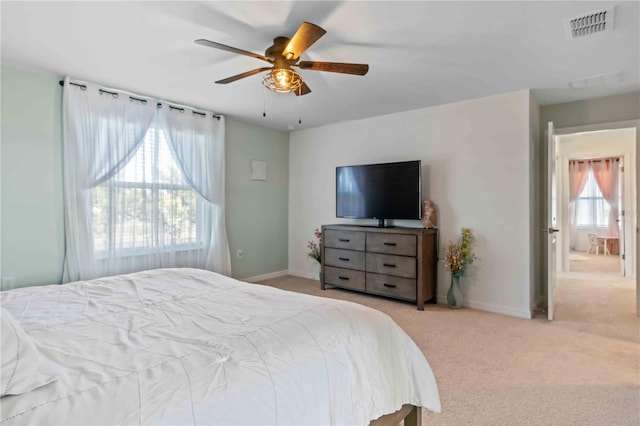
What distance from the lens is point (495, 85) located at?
335 centimetres

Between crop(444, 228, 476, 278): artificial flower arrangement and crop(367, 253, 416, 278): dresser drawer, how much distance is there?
41cm

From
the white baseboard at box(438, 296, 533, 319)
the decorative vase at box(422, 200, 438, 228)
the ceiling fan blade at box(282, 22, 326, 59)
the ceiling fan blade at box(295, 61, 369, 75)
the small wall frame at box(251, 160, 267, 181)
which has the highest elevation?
the ceiling fan blade at box(282, 22, 326, 59)

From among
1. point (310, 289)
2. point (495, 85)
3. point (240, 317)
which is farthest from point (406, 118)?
point (240, 317)

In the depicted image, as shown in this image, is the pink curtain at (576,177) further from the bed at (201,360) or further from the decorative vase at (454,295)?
the bed at (201,360)

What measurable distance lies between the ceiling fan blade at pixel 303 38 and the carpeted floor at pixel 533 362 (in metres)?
2.24

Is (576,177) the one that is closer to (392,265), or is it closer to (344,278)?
(392,265)

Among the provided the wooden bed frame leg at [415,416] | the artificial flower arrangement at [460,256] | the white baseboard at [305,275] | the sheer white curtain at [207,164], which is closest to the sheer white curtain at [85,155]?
the sheer white curtain at [207,164]

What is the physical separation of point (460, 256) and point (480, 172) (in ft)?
3.21

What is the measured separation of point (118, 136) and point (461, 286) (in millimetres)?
4129

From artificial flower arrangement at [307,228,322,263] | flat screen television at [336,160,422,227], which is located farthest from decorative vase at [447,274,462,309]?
artificial flower arrangement at [307,228,322,263]

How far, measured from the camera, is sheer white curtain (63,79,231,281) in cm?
324

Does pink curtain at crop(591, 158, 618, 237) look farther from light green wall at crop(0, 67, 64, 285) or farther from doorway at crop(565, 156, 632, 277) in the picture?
light green wall at crop(0, 67, 64, 285)

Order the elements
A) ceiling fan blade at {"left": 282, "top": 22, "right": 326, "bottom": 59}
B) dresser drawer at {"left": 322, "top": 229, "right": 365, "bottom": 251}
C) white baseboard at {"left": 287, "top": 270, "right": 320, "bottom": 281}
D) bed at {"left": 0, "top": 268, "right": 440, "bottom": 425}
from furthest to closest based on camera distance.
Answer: white baseboard at {"left": 287, "top": 270, "right": 320, "bottom": 281} < dresser drawer at {"left": 322, "top": 229, "right": 365, "bottom": 251} < ceiling fan blade at {"left": 282, "top": 22, "right": 326, "bottom": 59} < bed at {"left": 0, "top": 268, "right": 440, "bottom": 425}

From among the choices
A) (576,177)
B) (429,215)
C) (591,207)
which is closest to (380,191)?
(429,215)
